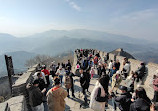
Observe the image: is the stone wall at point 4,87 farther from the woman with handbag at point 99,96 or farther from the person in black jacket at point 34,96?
the woman with handbag at point 99,96

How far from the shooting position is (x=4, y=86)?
63.6ft

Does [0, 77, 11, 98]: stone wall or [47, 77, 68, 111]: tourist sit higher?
[47, 77, 68, 111]: tourist

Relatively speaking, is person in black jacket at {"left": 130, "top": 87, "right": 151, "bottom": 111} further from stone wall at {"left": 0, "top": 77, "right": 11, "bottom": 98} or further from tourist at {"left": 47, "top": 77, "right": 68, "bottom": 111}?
stone wall at {"left": 0, "top": 77, "right": 11, "bottom": 98}

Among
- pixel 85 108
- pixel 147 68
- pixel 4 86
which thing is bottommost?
pixel 4 86

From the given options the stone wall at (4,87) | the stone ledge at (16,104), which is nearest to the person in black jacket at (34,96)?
Result: the stone ledge at (16,104)

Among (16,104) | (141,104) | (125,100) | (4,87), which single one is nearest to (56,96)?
(16,104)

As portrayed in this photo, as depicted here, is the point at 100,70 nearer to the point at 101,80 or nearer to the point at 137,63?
the point at 137,63

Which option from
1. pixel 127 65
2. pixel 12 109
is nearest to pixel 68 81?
pixel 12 109

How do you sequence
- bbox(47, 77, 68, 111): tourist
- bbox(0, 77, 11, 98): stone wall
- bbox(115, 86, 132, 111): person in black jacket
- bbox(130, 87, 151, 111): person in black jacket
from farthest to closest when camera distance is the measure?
bbox(0, 77, 11, 98): stone wall → bbox(47, 77, 68, 111): tourist → bbox(115, 86, 132, 111): person in black jacket → bbox(130, 87, 151, 111): person in black jacket

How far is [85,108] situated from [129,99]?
2299 mm

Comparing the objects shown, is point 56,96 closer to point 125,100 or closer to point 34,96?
point 34,96

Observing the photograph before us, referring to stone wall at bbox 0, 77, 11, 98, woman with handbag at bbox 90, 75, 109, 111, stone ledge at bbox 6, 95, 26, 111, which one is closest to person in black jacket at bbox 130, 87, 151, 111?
woman with handbag at bbox 90, 75, 109, 111

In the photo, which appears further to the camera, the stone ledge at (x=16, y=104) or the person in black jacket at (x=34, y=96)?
the person in black jacket at (x=34, y=96)

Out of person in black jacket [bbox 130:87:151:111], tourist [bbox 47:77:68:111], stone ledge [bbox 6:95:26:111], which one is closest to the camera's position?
person in black jacket [bbox 130:87:151:111]
